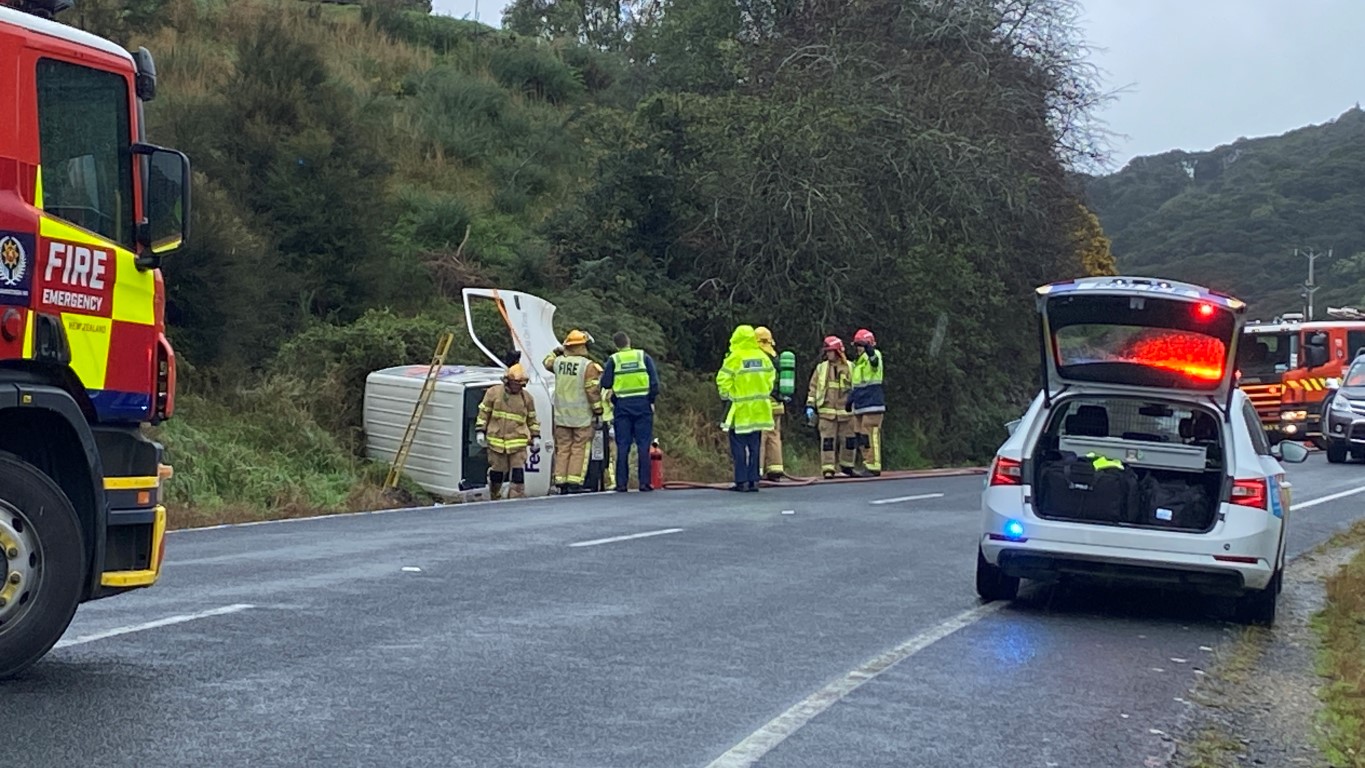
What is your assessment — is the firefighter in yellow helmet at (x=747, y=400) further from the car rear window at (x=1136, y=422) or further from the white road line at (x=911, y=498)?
the car rear window at (x=1136, y=422)

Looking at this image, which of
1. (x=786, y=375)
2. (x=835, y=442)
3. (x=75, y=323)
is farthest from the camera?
(x=835, y=442)

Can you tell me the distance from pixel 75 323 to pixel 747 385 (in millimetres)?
13095

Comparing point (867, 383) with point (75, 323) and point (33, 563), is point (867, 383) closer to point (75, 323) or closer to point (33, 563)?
point (75, 323)

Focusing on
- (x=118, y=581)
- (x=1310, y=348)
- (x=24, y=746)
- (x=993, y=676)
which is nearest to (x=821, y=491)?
(x=993, y=676)

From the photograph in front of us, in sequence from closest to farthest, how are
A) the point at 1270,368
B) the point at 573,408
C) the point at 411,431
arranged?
the point at 411,431 < the point at 573,408 < the point at 1270,368

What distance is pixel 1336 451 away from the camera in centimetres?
2930

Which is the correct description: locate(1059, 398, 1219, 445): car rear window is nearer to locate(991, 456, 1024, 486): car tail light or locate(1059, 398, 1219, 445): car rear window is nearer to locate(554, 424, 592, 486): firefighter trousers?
locate(991, 456, 1024, 486): car tail light

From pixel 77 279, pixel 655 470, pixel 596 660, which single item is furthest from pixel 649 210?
pixel 77 279

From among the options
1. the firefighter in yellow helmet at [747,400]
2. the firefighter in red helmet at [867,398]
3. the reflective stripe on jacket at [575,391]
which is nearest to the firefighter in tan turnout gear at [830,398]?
the firefighter in red helmet at [867,398]

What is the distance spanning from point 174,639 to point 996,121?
2622 centimetres

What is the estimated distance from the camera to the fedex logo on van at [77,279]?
6.83 metres

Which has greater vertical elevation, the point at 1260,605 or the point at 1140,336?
the point at 1140,336

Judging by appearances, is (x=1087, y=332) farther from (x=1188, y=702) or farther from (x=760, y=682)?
(x=760, y=682)

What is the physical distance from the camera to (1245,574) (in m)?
9.71
